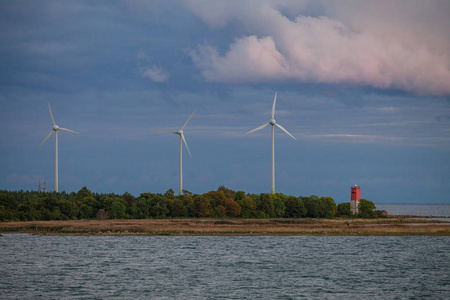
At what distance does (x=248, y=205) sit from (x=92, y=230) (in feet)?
204

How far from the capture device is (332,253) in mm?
95625

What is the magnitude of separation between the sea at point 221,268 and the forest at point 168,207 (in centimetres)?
3087

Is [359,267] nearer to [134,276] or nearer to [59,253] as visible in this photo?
[134,276]

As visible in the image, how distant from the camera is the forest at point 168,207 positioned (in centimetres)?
14962

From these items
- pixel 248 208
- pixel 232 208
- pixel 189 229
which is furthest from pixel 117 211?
pixel 189 229

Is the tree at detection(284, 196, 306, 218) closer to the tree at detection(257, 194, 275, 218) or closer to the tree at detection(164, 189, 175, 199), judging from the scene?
the tree at detection(257, 194, 275, 218)

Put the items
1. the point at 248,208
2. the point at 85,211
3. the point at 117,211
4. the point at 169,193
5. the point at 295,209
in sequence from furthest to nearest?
the point at 169,193 < the point at 295,209 < the point at 248,208 < the point at 117,211 < the point at 85,211

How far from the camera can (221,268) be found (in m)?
76.6

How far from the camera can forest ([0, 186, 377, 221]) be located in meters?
150

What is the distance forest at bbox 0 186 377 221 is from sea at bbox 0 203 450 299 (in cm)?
3087

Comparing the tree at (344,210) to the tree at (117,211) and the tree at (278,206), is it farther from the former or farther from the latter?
the tree at (117,211)

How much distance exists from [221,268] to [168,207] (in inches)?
3514

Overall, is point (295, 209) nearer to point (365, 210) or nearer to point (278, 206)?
point (278, 206)

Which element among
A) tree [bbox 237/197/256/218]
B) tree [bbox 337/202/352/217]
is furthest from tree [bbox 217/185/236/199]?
tree [bbox 337/202/352/217]
